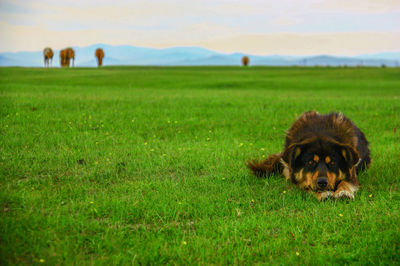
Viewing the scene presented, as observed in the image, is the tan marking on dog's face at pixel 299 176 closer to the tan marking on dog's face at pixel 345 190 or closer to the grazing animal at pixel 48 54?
the tan marking on dog's face at pixel 345 190

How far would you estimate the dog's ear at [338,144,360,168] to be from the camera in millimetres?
5234

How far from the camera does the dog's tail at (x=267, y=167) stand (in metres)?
6.33

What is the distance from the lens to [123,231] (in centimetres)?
410

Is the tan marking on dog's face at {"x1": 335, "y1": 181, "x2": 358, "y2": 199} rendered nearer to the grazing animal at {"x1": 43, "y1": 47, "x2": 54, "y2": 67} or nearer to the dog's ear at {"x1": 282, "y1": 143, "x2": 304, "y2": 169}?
the dog's ear at {"x1": 282, "y1": 143, "x2": 304, "y2": 169}

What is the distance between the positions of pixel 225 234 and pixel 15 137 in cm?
625

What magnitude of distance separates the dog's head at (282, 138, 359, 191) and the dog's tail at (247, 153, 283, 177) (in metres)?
0.84

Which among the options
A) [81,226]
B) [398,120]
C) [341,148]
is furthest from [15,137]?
[398,120]

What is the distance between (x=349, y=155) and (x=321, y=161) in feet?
1.44

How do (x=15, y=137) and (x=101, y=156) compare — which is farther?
(x=15, y=137)

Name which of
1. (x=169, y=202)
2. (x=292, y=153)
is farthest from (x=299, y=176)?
(x=169, y=202)

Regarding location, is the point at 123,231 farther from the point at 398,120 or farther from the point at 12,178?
the point at 398,120

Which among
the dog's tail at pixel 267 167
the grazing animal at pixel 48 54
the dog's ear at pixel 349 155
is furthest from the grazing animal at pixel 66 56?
the dog's ear at pixel 349 155

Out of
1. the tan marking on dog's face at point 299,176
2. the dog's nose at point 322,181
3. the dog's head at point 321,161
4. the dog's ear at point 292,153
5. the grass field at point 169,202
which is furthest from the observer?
the tan marking on dog's face at point 299,176

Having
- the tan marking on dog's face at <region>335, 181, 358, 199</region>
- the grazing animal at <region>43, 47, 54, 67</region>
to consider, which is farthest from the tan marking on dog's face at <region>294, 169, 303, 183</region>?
the grazing animal at <region>43, 47, 54, 67</region>
